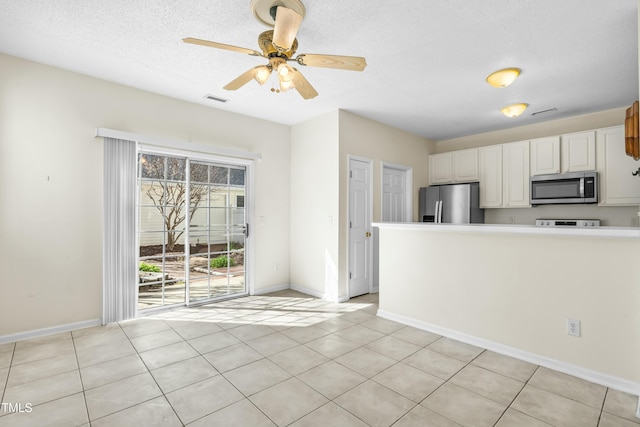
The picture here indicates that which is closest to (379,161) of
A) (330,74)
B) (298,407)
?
(330,74)

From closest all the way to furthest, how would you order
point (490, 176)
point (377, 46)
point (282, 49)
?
point (282, 49), point (377, 46), point (490, 176)

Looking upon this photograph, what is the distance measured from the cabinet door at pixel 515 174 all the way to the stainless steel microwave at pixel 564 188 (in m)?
0.12

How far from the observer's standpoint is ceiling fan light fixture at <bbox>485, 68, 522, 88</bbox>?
296 cm

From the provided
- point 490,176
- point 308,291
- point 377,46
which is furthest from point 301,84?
point 490,176

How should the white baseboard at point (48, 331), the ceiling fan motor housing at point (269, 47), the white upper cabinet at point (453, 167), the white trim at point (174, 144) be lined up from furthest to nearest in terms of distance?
the white upper cabinet at point (453, 167)
the white trim at point (174, 144)
the white baseboard at point (48, 331)
the ceiling fan motor housing at point (269, 47)

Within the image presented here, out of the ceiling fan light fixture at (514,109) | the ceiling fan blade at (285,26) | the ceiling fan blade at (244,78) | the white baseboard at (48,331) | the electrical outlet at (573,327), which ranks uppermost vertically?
the ceiling fan light fixture at (514,109)

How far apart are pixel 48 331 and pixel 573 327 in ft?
15.2

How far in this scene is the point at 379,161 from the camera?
478cm

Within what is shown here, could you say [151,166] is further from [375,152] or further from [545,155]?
[545,155]

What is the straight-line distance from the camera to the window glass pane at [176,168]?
12.6 ft

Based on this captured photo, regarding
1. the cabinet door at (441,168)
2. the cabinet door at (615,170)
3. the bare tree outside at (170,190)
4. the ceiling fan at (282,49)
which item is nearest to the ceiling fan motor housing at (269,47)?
the ceiling fan at (282,49)

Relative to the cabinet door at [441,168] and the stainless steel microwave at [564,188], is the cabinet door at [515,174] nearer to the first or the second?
the stainless steel microwave at [564,188]

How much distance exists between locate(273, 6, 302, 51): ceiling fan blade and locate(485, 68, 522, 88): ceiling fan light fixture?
2201mm

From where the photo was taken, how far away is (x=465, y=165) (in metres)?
5.20
